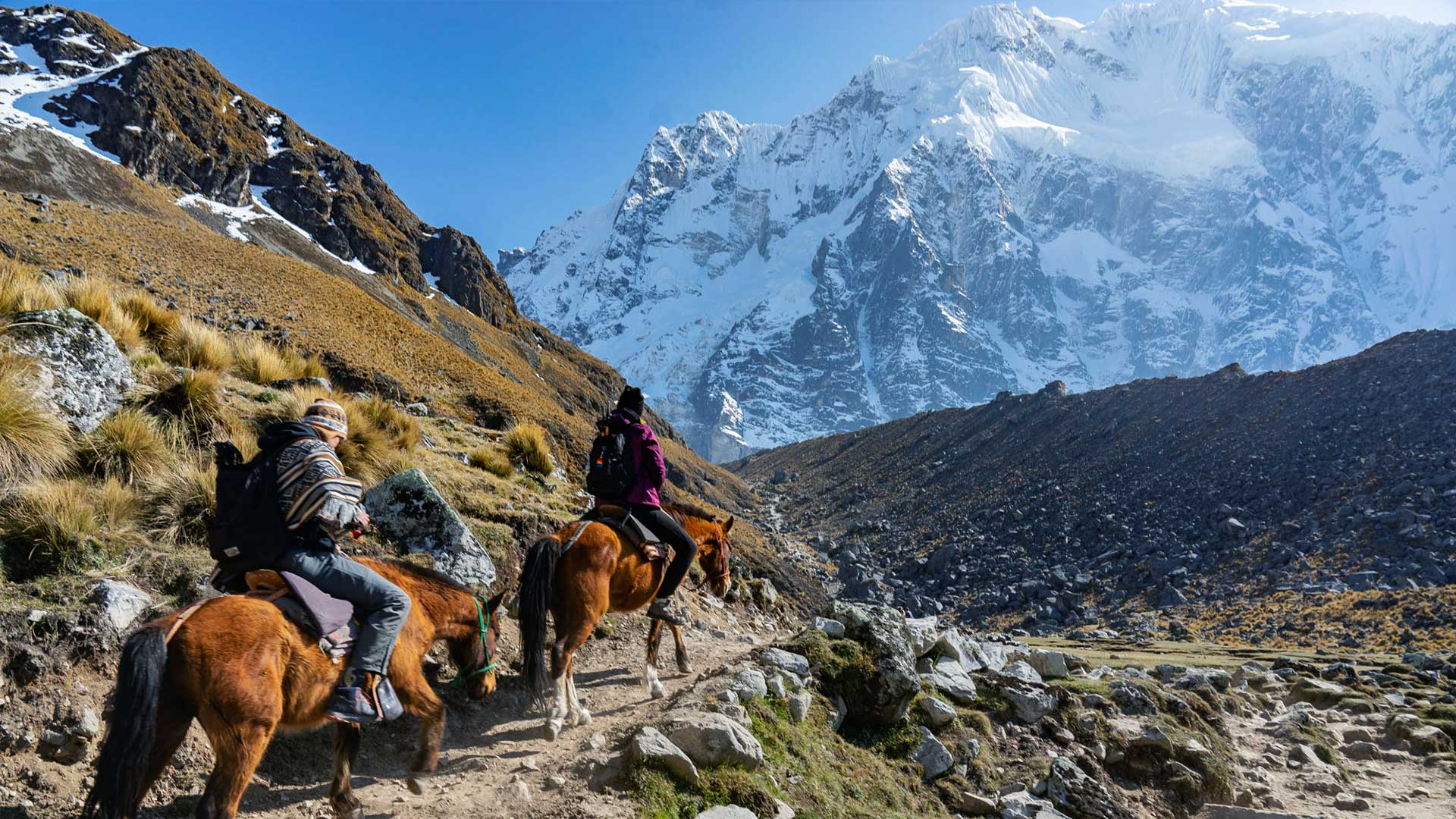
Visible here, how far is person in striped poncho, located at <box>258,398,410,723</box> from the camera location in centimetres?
416

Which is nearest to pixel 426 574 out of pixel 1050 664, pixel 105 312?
pixel 105 312

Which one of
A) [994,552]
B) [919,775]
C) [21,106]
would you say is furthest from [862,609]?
[21,106]

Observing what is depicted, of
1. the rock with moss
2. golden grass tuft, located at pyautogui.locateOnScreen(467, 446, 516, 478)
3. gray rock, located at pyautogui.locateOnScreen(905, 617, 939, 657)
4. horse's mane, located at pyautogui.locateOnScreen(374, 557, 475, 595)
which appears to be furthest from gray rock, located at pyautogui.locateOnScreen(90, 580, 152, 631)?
gray rock, located at pyautogui.locateOnScreen(905, 617, 939, 657)

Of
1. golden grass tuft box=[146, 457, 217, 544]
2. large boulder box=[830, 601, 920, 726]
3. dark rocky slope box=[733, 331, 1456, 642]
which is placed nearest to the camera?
golden grass tuft box=[146, 457, 217, 544]

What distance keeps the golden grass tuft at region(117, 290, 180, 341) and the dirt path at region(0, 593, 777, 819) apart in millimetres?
7417

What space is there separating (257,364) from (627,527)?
26.8 ft

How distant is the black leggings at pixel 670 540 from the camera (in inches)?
275

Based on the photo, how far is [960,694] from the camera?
315 inches

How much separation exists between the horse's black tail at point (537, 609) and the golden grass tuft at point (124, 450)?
3586 mm

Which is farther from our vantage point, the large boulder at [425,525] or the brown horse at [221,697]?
the large boulder at [425,525]

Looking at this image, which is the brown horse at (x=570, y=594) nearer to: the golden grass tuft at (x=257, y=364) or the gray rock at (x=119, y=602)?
the gray rock at (x=119, y=602)

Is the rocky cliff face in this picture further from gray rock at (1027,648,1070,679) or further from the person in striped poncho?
the person in striped poncho

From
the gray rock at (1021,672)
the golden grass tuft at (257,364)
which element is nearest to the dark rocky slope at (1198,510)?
the gray rock at (1021,672)

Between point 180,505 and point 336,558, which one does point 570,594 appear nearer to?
point 336,558
